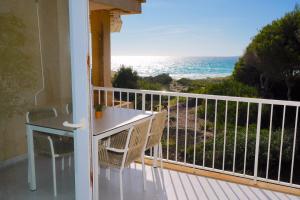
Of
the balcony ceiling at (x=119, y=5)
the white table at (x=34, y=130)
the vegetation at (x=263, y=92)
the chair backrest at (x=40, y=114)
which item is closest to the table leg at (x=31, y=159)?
the white table at (x=34, y=130)

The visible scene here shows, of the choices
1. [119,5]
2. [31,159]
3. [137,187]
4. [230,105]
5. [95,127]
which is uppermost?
[119,5]

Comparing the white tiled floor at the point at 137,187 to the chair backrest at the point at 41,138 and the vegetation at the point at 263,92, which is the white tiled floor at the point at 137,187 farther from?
the vegetation at the point at 263,92

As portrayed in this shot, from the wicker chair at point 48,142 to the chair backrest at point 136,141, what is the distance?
0.64m

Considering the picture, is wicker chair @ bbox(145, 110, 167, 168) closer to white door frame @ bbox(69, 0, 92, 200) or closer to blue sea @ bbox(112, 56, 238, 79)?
white door frame @ bbox(69, 0, 92, 200)

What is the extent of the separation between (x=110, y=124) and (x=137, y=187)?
0.88 meters

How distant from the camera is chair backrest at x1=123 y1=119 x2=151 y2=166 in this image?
2.61 metres

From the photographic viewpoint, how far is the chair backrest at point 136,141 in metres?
2.61

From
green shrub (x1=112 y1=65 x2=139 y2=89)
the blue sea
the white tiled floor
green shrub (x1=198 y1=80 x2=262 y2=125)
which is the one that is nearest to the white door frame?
the white tiled floor

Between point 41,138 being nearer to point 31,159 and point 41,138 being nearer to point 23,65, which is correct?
point 31,159

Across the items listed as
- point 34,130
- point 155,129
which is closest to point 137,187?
point 155,129

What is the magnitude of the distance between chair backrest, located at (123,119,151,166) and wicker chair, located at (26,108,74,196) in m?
0.64

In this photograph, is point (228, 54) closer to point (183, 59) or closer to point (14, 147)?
point (183, 59)

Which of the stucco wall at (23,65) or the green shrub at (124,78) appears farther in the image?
the green shrub at (124,78)

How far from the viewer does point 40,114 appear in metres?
2.39
